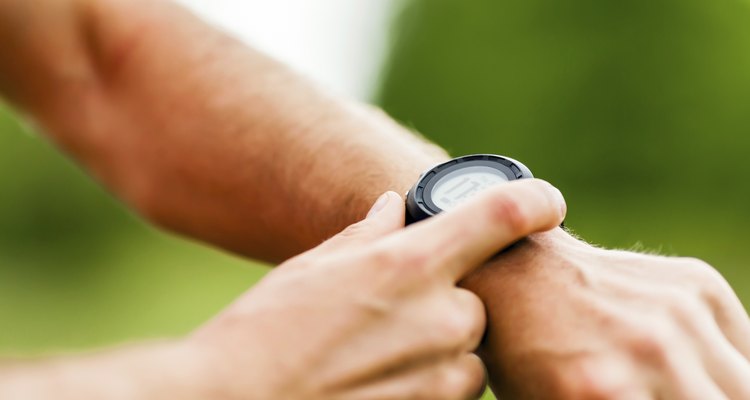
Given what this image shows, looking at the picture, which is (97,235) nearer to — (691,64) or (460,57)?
(460,57)

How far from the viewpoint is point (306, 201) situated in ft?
7.12

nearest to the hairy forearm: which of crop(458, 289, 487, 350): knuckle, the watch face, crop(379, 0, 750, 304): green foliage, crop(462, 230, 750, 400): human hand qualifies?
the watch face

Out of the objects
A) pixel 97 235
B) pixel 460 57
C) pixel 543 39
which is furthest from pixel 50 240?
pixel 543 39

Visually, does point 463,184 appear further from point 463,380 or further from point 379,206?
point 463,380

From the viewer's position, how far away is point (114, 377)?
121cm

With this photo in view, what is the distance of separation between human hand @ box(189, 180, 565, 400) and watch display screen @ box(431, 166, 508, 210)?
24 cm

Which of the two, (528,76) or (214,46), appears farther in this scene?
(528,76)

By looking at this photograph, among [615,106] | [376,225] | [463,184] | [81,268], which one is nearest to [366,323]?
[376,225]

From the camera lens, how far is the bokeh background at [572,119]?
1377cm

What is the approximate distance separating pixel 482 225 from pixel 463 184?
1.11 ft

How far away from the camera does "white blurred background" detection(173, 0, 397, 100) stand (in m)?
16.6

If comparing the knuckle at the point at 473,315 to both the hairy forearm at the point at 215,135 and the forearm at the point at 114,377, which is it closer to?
the forearm at the point at 114,377

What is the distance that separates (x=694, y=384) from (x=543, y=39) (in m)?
13.8

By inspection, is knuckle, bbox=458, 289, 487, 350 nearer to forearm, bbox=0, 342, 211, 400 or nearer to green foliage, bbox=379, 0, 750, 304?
forearm, bbox=0, 342, 211, 400
